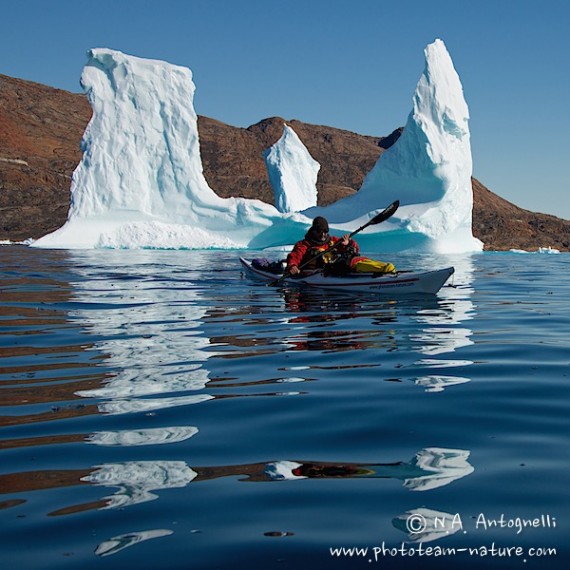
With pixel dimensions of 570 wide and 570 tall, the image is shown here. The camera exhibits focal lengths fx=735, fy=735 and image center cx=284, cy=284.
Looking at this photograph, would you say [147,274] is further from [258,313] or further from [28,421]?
[28,421]

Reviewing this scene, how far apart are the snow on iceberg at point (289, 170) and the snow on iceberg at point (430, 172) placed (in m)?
15.7

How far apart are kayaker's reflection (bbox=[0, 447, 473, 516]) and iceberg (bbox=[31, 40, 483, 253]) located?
94.2ft

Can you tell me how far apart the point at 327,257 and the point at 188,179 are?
24.2m

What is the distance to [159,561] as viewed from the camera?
1936mm

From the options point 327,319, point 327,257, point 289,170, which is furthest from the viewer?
point 289,170

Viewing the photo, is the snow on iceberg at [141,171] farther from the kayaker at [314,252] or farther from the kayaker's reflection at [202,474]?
the kayaker's reflection at [202,474]

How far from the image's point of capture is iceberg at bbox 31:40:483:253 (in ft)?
105

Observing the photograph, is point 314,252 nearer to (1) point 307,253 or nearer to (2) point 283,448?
(1) point 307,253

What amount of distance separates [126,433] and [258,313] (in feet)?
17.7

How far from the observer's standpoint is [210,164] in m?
119

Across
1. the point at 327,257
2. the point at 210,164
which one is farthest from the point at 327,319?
the point at 210,164

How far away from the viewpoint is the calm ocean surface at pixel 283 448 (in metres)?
2.04

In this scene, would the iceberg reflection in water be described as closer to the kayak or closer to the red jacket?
the kayak

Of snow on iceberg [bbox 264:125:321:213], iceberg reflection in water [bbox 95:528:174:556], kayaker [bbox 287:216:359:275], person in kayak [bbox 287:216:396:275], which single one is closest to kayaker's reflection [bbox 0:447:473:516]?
iceberg reflection in water [bbox 95:528:174:556]
